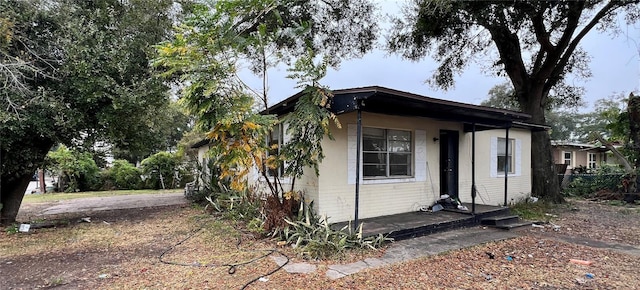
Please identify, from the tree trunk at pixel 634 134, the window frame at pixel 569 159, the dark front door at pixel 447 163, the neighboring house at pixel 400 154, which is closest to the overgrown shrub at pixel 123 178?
the neighboring house at pixel 400 154

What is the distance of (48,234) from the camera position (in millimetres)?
6828

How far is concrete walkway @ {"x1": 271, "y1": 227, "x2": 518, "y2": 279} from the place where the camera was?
452 cm

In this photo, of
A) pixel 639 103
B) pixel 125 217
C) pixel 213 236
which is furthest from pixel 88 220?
pixel 639 103

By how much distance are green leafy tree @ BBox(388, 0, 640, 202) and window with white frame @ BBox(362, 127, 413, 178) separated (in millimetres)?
4040

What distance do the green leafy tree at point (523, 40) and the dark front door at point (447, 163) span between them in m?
3.46

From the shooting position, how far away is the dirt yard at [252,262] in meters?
4.07

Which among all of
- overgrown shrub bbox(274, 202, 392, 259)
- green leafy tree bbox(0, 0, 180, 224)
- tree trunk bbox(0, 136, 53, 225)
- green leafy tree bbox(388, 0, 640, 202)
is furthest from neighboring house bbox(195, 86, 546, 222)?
tree trunk bbox(0, 136, 53, 225)

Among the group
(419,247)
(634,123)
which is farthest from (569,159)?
(419,247)

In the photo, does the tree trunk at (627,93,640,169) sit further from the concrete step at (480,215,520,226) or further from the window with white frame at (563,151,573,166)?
the window with white frame at (563,151,573,166)

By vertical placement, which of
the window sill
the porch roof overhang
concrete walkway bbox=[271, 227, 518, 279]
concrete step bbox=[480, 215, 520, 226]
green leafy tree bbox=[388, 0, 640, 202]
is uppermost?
green leafy tree bbox=[388, 0, 640, 202]

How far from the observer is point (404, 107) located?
246 inches

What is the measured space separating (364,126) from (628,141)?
39.7 feet

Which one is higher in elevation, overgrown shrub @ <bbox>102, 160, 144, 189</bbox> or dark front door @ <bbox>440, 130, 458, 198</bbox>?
dark front door @ <bbox>440, 130, 458, 198</bbox>

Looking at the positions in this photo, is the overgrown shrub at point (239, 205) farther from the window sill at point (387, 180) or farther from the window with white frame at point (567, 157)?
the window with white frame at point (567, 157)
